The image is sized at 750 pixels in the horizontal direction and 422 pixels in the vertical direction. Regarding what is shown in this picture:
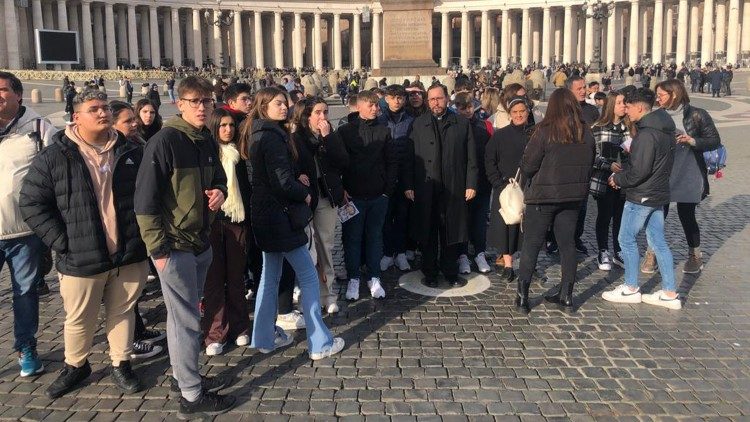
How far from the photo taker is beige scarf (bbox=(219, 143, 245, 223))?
5527 mm

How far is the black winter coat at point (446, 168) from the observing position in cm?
714

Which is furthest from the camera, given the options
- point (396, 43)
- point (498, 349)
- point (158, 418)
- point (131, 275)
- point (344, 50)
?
point (344, 50)

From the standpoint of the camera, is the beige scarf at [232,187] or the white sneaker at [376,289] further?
A: the white sneaker at [376,289]

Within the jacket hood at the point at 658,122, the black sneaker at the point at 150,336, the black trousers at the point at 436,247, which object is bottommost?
the black sneaker at the point at 150,336

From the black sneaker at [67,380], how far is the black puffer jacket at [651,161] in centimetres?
537

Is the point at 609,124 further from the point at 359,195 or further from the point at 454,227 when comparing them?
the point at 359,195

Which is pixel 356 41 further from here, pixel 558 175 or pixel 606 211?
pixel 558 175

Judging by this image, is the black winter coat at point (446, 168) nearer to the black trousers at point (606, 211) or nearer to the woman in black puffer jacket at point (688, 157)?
the black trousers at point (606, 211)

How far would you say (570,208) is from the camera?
647 centimetres

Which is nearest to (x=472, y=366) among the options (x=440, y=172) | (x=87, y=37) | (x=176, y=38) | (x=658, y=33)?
(x=440, y=172)

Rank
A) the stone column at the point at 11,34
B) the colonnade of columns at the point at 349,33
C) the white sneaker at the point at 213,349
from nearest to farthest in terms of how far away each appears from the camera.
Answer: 1. the white sneaker at the point at 213,349
2. the stone column at the point at 11,34
3. the colonnade of columns at the point at 349,33

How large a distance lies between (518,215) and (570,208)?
2.39 ft

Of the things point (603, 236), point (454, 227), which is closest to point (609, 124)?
point (603, 236)

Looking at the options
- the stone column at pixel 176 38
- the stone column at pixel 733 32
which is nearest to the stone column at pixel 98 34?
the stone column at pixel 176 38
